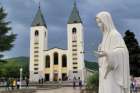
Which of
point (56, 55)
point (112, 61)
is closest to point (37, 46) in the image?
point (56, 55)

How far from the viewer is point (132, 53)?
44.5 metres

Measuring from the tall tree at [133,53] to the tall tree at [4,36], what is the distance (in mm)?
15724

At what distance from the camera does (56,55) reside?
115125 mm

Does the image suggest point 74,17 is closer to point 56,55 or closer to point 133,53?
point 56,55

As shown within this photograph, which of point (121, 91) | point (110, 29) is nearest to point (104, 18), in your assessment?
point (110, 29)

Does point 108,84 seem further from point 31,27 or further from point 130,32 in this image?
point 31,27

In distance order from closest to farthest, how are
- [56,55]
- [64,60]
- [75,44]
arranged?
[75,44]
[64,60]
[56,55]

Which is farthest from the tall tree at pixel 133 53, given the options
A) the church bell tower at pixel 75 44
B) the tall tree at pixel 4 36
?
the church bell tower at pixel 75 44

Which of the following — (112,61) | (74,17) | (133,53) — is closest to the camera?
(112,61)

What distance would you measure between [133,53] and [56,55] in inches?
2815

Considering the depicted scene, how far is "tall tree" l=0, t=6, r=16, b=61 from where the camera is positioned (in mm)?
51019

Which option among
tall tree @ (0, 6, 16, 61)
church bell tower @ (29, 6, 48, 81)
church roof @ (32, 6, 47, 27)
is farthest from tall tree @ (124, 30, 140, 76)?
church roof @ (32, 6, 47, 27)

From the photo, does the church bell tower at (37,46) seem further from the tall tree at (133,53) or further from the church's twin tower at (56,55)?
the tall tree at (133,53)

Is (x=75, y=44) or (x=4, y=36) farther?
(x=75, y=44)
